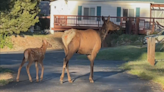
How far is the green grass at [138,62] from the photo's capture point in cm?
1355

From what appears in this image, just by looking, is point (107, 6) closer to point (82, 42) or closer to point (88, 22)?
point (88, 22)

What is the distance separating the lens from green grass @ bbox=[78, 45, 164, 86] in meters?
13.5

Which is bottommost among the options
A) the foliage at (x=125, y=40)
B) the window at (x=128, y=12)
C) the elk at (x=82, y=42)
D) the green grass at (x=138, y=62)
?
the green grass at (x=138, y=62)

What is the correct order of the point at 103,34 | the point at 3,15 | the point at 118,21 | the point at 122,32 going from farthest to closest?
the point at 118,21 < the point at 122,32 < the point at 3,15 < the point at 103,34

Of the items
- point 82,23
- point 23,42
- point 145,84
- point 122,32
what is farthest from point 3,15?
point 82,23

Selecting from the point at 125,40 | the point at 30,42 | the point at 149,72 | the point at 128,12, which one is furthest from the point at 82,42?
the point at 128,12

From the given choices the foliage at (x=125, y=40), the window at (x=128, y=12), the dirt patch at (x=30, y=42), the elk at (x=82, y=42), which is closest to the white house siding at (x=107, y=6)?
the window at (x=128, y=12)

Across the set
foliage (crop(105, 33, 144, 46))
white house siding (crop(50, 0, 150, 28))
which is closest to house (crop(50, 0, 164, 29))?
white house siding (crop(50, 0, 150, 28))

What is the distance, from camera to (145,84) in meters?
11.8

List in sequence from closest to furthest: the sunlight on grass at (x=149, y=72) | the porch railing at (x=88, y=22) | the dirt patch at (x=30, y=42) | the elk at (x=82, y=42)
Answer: the elk at (x=82, y=42) < the sunlight on grass at (x=149, y=72) < the dirt patch at (x=30, y=42) < the porch railing at (x=88, y=22)

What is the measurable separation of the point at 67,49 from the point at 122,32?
2377cm

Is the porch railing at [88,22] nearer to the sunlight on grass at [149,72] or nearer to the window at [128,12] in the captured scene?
the window at [128,12]

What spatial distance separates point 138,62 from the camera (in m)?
18.1

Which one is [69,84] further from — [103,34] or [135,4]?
[135,4]
